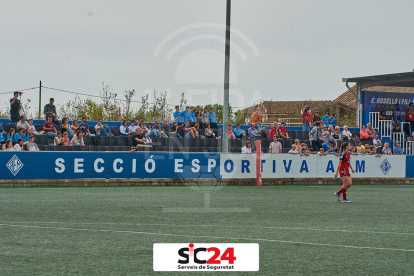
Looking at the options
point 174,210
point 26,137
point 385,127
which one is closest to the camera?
point 174,210

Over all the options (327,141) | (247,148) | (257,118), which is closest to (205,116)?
(257,118)

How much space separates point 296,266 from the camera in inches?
273

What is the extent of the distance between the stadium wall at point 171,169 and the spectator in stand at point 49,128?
2024 millimetres

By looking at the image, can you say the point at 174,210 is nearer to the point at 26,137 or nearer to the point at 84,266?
the point at 84,266

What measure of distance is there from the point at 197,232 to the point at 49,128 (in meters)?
14.6

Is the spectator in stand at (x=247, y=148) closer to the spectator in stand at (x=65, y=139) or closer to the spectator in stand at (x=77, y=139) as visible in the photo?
the spectator in stand at (x=77, y=139)

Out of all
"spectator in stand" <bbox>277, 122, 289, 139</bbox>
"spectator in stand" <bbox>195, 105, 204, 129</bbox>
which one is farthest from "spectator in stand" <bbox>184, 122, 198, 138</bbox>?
"spectator in stand" <bbox>277, 122, 289, 139</bbox>

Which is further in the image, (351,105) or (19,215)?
(351,105)

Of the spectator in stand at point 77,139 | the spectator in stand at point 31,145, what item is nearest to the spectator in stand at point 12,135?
the spectator in stand at point 31,145

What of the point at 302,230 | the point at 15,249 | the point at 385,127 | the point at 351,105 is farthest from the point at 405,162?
the point at 351,105

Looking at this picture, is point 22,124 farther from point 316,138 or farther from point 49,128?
point 316,138

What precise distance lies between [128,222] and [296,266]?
4661 mm

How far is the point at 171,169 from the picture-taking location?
2194 centimetres

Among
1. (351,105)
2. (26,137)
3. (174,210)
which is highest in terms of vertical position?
(351,105)
